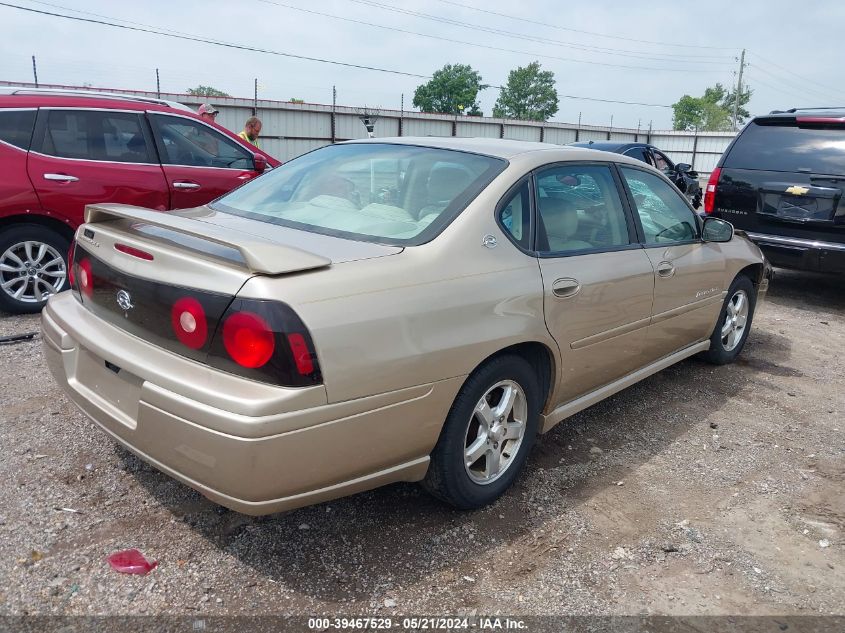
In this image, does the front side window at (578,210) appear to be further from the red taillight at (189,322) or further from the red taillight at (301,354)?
the red taillight at (189,322)

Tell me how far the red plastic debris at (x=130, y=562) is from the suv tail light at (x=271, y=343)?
35.9 inches

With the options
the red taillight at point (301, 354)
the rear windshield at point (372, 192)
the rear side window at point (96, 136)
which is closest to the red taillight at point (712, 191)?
the rear windshield at point (372, 192)

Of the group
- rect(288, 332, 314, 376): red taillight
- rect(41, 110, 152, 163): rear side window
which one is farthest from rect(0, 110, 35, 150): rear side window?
rect(288, 332, 314, 376): red taillight

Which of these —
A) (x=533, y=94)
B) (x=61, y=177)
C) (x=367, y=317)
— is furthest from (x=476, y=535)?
(x=533, y=94)

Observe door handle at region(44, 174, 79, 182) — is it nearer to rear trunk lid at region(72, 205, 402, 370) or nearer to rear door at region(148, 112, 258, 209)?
rear door at region(148, 112, 258, 209)

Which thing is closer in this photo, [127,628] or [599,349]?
[127,628]

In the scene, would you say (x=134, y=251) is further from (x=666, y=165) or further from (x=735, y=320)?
(x=666, y=165)

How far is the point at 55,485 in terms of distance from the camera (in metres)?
3.03

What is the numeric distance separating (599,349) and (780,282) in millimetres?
6171

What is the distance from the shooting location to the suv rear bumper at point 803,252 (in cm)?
654

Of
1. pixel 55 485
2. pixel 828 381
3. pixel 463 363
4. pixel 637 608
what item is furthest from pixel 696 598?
pixel 828 381

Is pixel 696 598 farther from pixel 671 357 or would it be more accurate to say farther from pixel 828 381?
pixel 828 381

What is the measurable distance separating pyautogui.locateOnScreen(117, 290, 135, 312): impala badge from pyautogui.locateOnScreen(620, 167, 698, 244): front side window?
Answer: 8.76 feet

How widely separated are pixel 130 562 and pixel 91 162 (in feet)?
13.7
